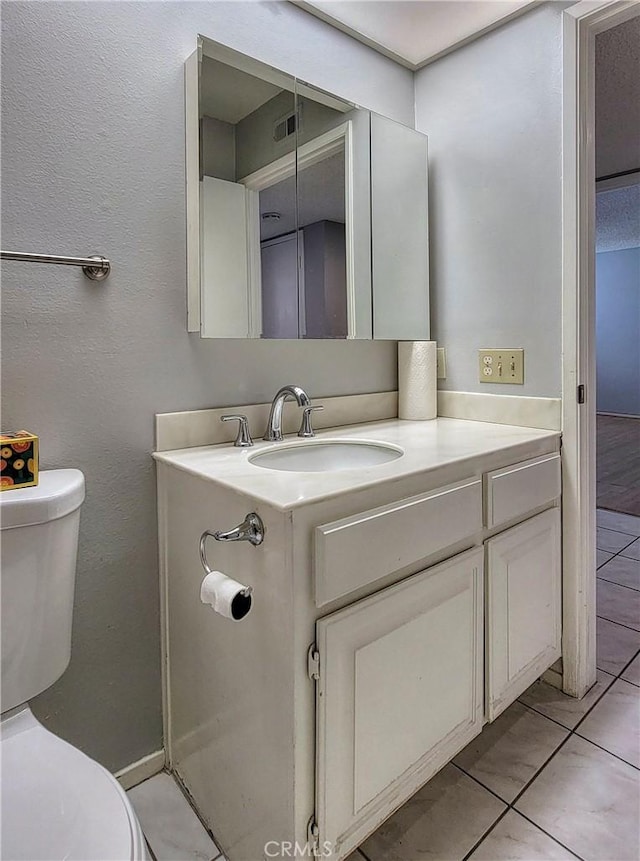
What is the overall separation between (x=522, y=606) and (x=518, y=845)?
50cm

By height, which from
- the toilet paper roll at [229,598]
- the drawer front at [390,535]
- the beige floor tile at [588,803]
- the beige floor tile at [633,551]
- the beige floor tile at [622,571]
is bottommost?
the beige floor tile at [588,803]

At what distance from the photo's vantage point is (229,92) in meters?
1.32

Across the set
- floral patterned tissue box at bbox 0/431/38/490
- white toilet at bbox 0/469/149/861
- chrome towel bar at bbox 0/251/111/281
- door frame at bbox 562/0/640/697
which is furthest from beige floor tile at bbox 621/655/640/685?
chrome towel bar at bbox 0/251/111/281

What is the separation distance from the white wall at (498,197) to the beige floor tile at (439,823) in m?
1.05

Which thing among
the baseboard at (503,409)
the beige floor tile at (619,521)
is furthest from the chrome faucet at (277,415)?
the beige floor tile at (619,521)

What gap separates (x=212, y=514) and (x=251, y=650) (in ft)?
0.88

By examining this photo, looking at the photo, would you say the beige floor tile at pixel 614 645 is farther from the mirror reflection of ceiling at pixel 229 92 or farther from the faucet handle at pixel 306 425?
the mirror reflection of ceiling at pixel 229 92

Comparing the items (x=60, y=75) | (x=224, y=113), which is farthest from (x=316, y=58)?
(x=60, y=75)

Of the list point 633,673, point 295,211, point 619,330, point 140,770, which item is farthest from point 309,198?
point 619,330

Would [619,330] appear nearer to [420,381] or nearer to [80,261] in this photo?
[420,381]

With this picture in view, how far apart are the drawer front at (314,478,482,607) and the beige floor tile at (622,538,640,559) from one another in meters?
1.80

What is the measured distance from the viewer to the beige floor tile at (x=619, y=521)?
9.61 feet

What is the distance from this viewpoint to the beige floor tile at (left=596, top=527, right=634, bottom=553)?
269 cm

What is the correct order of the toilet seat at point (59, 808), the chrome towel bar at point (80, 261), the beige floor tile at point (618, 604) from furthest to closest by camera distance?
the beige floor tile at point (618, 604)
the chrome towel bar at point (80, 261)
the toilet seat at point (59, 808)
